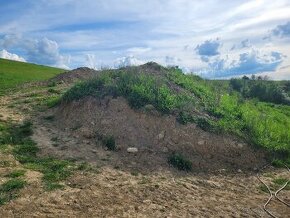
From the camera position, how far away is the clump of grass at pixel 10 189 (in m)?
9.34

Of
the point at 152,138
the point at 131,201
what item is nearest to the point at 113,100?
the point at 152,138

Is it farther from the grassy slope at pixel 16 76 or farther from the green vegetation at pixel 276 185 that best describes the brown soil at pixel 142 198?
the grassy slope at pixel 16 76

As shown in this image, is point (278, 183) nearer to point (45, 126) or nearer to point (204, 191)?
point (204, 191)

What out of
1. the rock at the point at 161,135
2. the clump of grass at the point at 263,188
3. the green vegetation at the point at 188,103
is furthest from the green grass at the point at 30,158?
the clump of grass at the point at 263,188

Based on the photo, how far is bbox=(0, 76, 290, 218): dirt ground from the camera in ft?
31.2

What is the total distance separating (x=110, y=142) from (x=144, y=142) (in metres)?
1.16

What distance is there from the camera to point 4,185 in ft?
32.5

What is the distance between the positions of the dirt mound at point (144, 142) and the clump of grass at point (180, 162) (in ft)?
0.72

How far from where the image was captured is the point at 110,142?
541 inches

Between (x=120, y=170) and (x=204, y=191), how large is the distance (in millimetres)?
2462

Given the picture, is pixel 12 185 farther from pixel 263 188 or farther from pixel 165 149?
pixel 263 188

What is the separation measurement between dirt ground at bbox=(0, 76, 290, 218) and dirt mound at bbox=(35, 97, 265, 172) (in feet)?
0.10

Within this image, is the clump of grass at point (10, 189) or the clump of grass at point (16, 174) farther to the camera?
the clump of grass at point (16, 174)

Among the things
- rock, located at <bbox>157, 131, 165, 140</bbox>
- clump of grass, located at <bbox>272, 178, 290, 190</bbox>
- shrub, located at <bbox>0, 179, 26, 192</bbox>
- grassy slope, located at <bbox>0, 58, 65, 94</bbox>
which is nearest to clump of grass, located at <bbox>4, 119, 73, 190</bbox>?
shrub, located at <bbox>0, 179, 26, 192</bbox>
